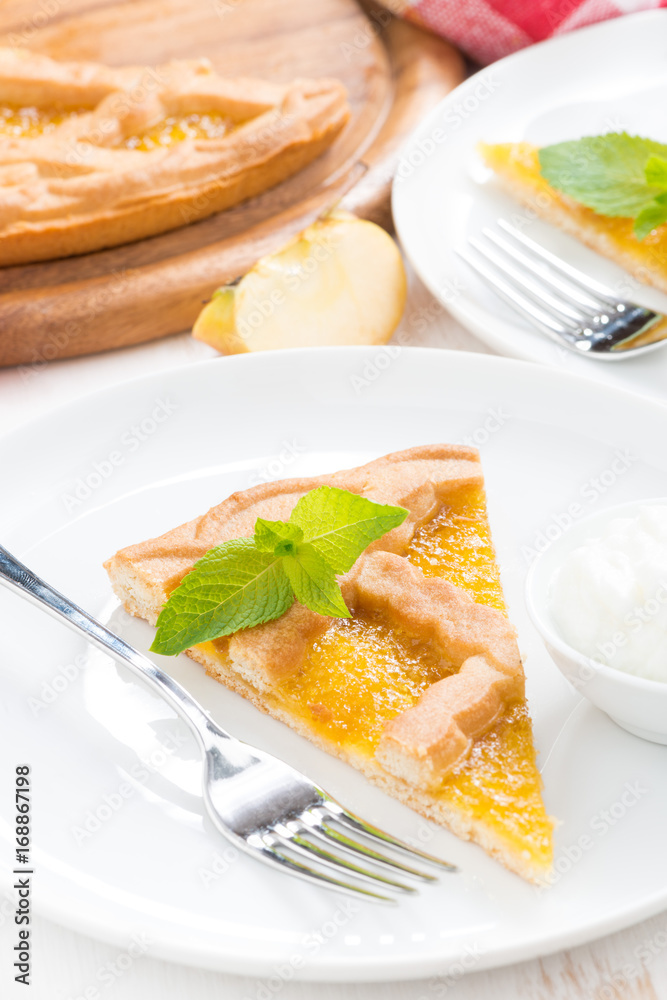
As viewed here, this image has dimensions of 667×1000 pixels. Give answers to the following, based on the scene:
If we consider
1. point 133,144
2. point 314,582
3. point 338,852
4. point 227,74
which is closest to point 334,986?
point 338,852

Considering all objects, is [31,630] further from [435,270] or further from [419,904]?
[435,270]

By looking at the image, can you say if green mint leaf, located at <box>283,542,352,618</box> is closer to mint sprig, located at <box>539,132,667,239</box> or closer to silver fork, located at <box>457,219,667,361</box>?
silver fork, located at <box>457,219,667,361</box>

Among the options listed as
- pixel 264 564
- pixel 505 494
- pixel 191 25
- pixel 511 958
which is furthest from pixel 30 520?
pixel 191 25

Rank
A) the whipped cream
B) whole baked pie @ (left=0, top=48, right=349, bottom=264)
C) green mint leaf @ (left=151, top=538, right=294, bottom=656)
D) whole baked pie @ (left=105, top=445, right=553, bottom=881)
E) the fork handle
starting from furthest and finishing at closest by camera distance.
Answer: whole baked pie @ (left=0, top=48, right=349, bottom=264) → green mint leaf @ (left=151, top=538, right=294, bottom=656) → the fork handle → whole baked pie @ (left=105, top=445, right=553, bottom=881) → the whipped cream

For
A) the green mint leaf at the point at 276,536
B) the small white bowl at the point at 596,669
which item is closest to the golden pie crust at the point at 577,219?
the small white bowl at the point at 596,669

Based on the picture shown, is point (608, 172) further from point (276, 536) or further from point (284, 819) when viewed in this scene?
point (284, 819)

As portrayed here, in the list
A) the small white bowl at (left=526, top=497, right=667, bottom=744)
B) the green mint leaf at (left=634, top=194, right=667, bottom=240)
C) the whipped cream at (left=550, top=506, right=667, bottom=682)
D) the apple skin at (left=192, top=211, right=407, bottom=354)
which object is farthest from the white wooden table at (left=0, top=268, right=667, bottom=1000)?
the green mint leaf at (left=634, top=194, right=667, bottom=240)
